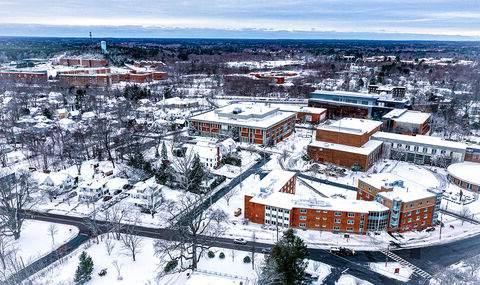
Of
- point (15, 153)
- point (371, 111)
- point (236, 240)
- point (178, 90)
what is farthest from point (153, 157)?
point (178, 90)

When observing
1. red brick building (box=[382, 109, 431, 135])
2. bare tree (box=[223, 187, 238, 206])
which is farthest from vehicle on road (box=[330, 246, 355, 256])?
red brick building (box=[382, 109, 431, 135])

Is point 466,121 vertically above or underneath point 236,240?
above

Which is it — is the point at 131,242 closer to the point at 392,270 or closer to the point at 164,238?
the point at 164,238

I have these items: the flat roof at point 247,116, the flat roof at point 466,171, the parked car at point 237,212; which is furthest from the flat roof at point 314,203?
the flat roof at point 247,116

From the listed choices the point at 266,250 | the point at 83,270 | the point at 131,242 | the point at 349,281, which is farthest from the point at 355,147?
the point at 83,270

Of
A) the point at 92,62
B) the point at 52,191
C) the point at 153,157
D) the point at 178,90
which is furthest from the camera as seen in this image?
the point at 92,62

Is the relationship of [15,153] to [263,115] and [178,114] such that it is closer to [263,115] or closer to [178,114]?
[178,114]

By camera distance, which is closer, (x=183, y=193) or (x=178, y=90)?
(x=183, y=193)
